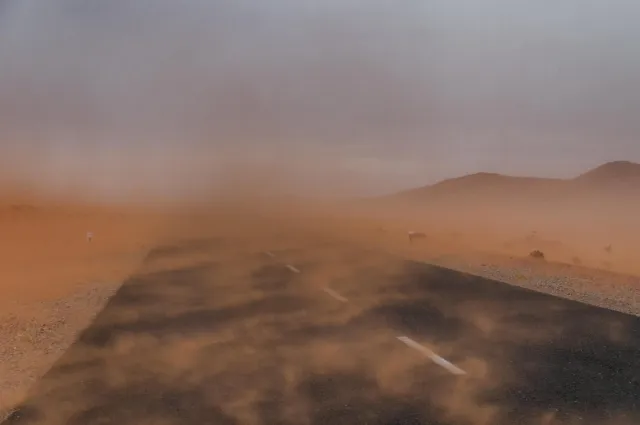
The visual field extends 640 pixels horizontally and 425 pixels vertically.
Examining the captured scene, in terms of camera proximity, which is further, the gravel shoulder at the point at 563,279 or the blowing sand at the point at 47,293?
the gravel shoulder at the point at 563,279

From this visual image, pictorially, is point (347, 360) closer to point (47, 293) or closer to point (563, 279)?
point (563, 279)

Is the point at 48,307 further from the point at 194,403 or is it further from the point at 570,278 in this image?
the point at 570,278

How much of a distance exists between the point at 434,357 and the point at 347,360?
1129mm

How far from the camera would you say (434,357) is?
327 inches

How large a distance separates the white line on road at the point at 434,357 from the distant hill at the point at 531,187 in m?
121

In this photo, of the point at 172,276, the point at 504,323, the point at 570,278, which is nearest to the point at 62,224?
the point at 172,276

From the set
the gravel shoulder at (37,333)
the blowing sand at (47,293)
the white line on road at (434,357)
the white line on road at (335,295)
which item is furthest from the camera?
the white line on road at (335,295)

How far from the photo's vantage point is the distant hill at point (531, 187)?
5113 inches

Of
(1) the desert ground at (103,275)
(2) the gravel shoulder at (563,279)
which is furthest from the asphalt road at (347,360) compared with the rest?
(2) the gravel shoulder at (563,279)

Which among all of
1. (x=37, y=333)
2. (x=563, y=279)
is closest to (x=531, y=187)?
(x=563, y=279)

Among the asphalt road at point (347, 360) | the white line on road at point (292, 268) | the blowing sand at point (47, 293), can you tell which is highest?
the white line on road at point (292, 268)

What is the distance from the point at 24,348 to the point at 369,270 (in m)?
10.3

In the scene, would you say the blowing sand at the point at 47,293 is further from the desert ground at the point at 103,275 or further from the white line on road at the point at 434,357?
the white line on road at the point at 434,357

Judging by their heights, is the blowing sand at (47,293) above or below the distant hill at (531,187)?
below
